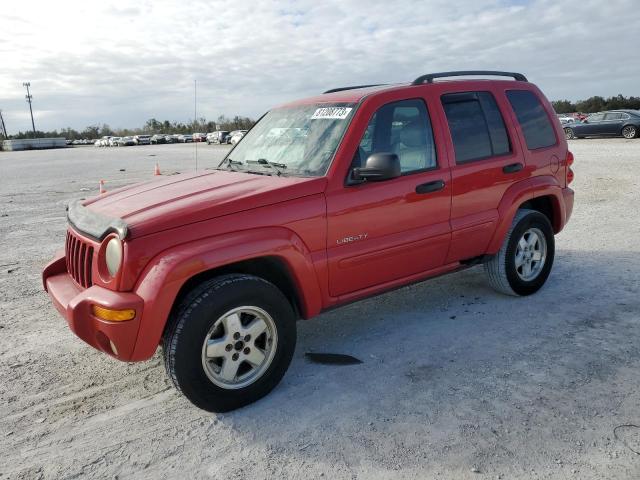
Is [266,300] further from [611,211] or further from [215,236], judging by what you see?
[611,211]

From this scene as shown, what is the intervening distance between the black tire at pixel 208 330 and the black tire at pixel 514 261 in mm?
2283

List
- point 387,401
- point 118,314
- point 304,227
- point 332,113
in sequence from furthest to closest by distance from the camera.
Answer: point 332,113
point 304,227
point 387,401
point 118,314

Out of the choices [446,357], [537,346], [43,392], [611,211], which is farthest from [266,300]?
[611,211]

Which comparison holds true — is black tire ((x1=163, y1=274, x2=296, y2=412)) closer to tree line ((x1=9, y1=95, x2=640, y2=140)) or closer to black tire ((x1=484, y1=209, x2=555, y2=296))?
black tire ((x1=484, y1=209, x2=555, y2=296))

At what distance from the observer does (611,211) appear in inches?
333

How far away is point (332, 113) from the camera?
12.9 ft

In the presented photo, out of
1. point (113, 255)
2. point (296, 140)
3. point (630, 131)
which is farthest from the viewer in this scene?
point (630, 131)

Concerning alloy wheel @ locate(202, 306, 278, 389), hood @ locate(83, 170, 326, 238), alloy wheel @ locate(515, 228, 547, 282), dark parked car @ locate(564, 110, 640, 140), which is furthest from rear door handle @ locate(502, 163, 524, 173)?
dark parked car @ locate(564, 110, 640, 140)

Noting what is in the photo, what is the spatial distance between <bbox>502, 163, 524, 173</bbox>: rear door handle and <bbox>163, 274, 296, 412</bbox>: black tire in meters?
2.36

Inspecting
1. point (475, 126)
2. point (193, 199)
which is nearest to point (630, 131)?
point (475, 126)

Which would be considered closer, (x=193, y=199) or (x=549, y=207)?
(x=193, y=199)

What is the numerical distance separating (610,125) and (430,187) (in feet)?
81.8

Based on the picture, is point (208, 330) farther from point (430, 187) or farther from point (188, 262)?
point (430, 187)

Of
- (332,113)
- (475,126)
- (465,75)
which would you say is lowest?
(475,126)
